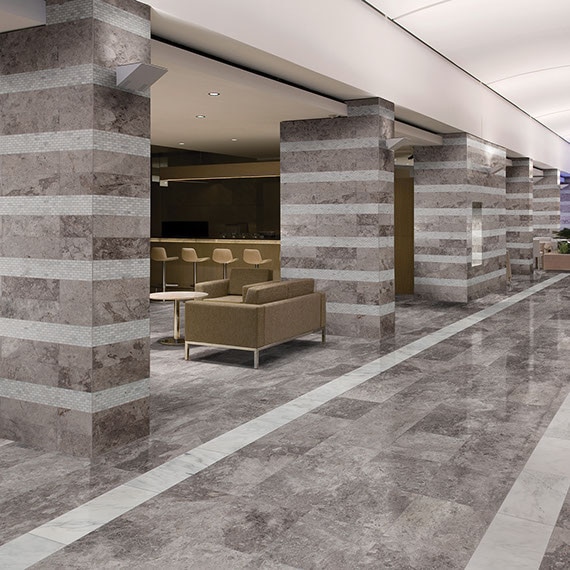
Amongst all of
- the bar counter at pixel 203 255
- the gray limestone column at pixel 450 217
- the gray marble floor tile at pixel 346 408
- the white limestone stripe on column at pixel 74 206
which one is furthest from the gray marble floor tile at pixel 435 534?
the bar counter at pixel 203 255

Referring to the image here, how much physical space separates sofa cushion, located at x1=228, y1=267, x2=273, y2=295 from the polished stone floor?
2412 mm

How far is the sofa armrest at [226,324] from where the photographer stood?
24.1 ft

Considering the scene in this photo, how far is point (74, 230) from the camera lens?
15.0ft

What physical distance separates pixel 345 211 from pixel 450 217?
4441mm

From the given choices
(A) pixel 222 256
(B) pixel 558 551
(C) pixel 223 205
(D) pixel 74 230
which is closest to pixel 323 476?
(B) pixel 558 551

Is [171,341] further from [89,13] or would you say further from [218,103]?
[89,13]

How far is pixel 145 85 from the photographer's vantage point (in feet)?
15.5

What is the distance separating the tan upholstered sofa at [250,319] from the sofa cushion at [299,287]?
0.01 meters

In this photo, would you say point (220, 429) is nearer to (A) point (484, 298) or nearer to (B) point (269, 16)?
(B) point (269, 16)

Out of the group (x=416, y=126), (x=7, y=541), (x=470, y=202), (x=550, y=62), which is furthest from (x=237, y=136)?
(x=7, y=541)

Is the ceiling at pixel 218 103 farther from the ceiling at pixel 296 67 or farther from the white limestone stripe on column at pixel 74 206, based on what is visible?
the white limestone stripe on column at pixel 74 206

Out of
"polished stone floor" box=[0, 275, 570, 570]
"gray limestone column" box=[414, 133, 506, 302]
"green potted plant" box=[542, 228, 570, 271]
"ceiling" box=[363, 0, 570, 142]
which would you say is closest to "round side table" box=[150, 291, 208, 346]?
"polished stone floor" box=[0, 275, 570, 570]

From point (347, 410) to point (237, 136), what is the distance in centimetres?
776

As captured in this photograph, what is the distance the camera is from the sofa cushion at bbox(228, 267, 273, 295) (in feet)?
32.1
